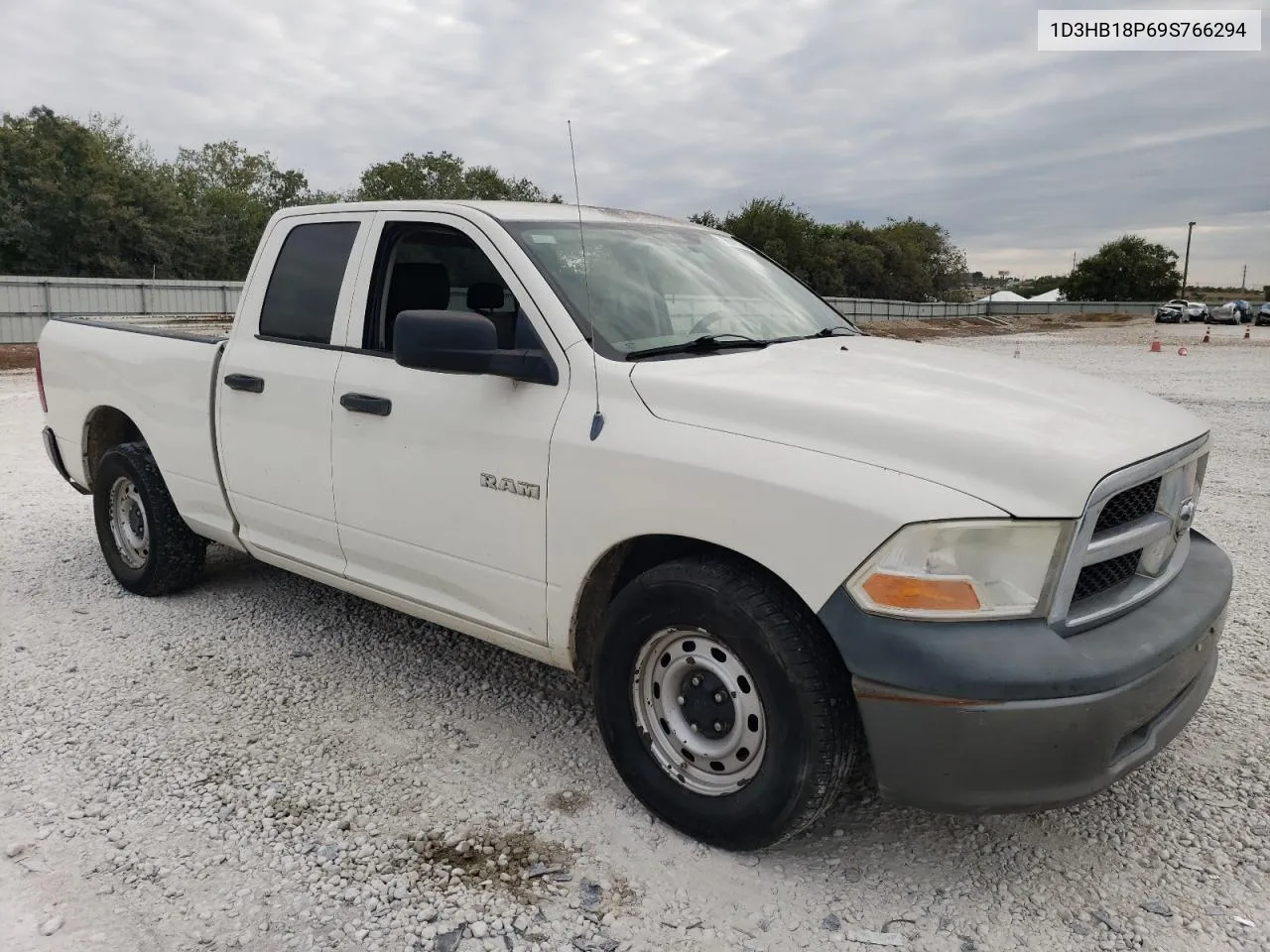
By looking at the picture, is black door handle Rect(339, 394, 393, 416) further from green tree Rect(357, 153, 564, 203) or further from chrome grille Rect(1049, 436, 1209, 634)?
green tree Rect(357, 153, 564, 203)

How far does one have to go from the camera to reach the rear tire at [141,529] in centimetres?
497

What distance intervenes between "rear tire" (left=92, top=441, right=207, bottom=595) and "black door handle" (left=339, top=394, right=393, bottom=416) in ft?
5.74

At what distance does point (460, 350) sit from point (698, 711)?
1330 mm

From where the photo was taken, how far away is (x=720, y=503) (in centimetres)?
271

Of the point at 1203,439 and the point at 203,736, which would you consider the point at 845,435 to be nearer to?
the point at 1203,439

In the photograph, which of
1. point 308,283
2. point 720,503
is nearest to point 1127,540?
point 720,503

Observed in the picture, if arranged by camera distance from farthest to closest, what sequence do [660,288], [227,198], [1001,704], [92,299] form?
[227,198] → [92,299] → [660,288] → [1001,704]

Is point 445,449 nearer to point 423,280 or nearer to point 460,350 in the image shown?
point 460,350

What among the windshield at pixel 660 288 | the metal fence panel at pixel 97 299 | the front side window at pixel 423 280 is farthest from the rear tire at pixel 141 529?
the metal fence panel at pixel 97 299

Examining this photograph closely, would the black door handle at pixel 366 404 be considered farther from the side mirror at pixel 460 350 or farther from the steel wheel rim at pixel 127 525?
the steel wheel rim at pixel 127 525

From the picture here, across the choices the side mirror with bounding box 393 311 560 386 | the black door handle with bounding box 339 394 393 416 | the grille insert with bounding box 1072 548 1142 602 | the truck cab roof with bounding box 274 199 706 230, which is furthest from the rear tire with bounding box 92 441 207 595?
the grille insert with bounding box 1072 548 1142 602

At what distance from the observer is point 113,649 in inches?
177

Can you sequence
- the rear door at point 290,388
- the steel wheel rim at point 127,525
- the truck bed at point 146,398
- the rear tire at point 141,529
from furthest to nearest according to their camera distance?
the steel wheel rim at point 127,525 → the rear tire at point 141,529 → the truck bed at point 146,398 → the rear door at point 290,388

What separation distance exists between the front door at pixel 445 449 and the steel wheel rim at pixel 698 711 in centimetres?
47
